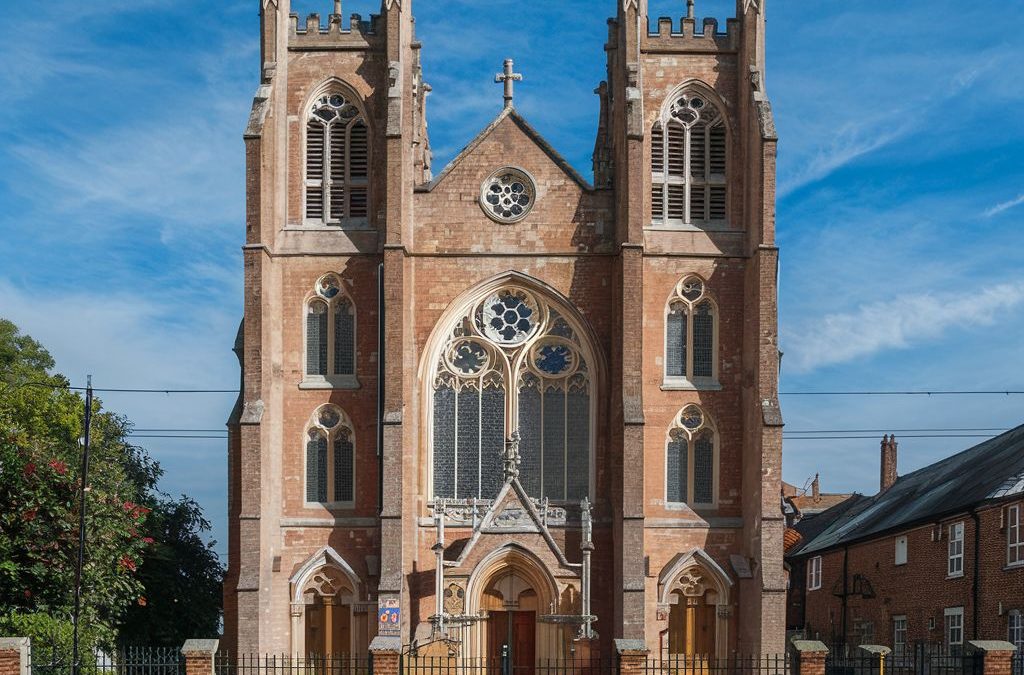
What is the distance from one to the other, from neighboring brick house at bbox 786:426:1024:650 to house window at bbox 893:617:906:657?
0.04 metres

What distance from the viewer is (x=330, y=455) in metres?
38.1

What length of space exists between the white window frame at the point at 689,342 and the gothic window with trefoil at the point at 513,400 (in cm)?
212

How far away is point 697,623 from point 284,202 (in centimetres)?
1564

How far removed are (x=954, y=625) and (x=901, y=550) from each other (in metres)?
4.44

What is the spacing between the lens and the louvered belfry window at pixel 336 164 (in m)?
39.1

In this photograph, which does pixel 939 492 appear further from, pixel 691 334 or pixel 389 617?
pixel 389 617

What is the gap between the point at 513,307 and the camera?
38.9 meters

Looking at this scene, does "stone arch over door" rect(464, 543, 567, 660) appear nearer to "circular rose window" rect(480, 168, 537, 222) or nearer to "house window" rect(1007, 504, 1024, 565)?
"circular rose window" rect(480, 168, 537, 222)

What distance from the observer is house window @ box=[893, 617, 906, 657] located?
4199cm

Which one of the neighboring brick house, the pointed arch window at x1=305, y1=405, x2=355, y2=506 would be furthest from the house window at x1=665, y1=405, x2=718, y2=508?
the pointed arch window at x1=305, y1=405, x2=355, y2=506

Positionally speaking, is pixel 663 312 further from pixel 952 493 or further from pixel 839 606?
pixel 839 606

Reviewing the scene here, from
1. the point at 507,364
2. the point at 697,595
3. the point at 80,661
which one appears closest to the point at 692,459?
the point at 697,595

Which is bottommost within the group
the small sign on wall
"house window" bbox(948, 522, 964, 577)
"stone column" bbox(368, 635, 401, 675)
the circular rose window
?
the small sign on wall

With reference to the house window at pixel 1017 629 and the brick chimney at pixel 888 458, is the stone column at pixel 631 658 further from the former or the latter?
the brick chimney at pixel 888 458
